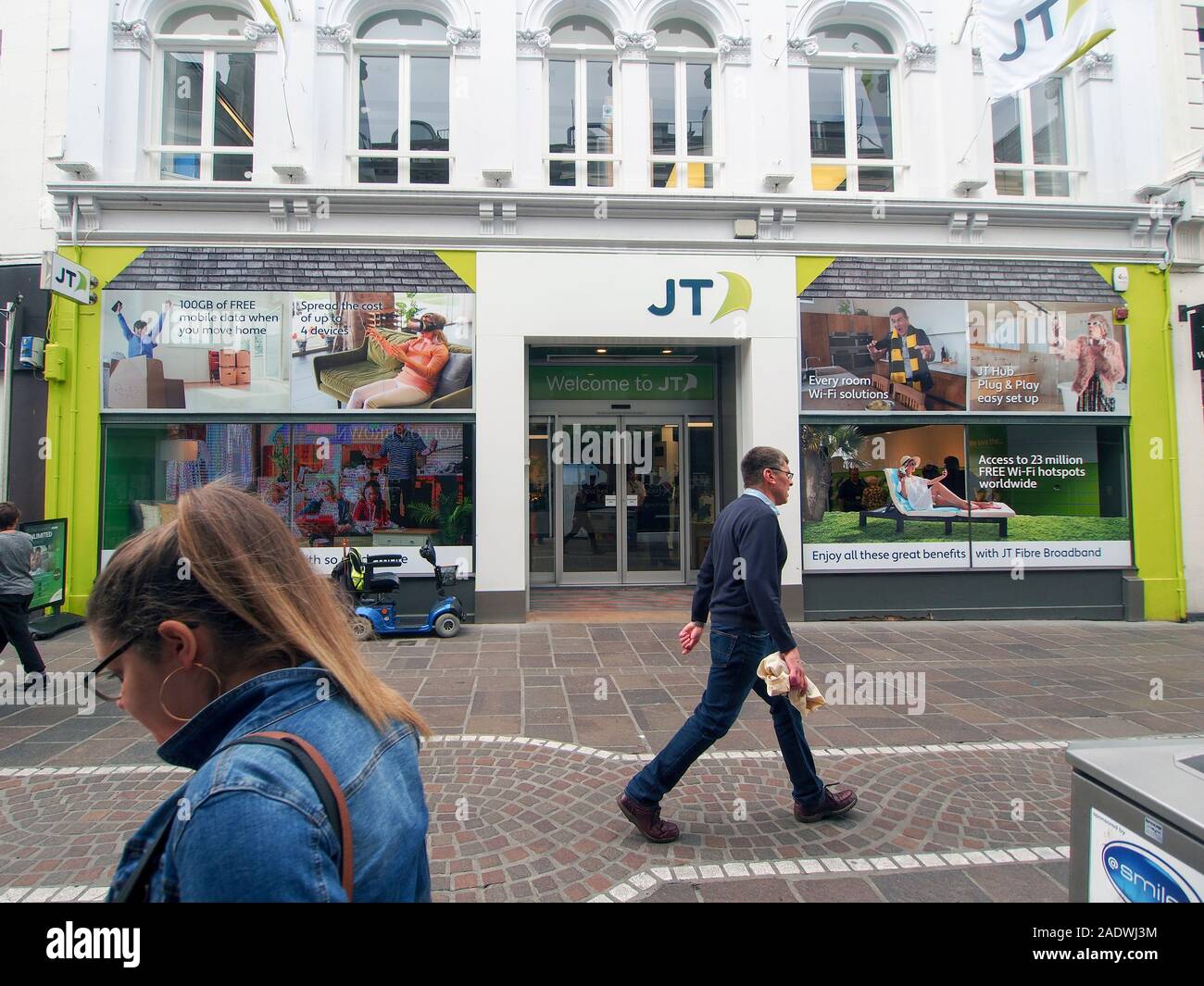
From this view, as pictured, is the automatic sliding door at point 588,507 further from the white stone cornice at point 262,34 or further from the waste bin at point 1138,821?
the waste bin at point 1138,821

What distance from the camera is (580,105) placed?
10312mm

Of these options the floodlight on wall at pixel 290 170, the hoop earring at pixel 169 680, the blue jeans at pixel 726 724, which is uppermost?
the floodlight on wall at pixel 290 170

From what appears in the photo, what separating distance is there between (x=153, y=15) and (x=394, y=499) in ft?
25.4

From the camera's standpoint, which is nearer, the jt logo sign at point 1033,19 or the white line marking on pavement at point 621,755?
the white line marking on pavement at point 621,755

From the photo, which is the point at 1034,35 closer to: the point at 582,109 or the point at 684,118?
the point at 684,118

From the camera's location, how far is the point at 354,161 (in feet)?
32.9

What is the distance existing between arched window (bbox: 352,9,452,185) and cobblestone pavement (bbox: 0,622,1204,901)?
6.95m

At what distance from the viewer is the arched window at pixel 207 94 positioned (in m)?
9.89

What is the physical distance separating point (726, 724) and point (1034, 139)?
11.8 metres

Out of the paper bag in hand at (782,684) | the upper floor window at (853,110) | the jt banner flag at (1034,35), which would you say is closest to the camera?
the paper bag in hand at (782,684)

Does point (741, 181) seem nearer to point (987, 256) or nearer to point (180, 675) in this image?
point (987, 256)

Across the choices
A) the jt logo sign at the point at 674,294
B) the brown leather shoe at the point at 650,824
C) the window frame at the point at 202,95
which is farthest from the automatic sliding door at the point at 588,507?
the brown leather shoe at the point at 650,824

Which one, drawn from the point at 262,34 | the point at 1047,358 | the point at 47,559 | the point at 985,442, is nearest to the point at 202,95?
the point at 262,34

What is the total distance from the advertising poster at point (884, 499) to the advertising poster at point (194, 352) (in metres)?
7.67
